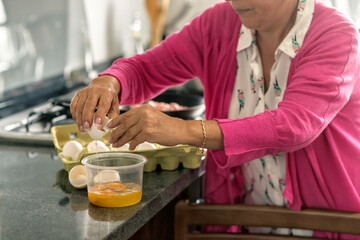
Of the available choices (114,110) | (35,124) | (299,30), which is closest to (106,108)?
(114,110)

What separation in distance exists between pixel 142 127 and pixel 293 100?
39 cm

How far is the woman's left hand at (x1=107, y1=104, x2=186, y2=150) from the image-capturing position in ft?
4.02

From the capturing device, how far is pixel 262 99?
5.20 ft

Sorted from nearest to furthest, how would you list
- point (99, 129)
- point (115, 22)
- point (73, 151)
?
point (99, 129) → point (73, 151) → point (115, 22)

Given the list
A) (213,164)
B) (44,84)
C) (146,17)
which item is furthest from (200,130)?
(146,17)

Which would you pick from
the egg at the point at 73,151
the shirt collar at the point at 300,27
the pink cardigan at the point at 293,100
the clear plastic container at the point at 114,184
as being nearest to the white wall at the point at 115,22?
the pink cardigan at the point at 293,100

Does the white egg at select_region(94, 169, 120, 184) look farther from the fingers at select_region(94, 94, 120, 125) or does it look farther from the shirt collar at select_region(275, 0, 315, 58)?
the shirt collar at select_region(275, 0, 315, 58)

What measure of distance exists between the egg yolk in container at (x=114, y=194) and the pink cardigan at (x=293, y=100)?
252 mm

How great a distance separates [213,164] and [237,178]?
11 cm

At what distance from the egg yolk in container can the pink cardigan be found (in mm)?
252

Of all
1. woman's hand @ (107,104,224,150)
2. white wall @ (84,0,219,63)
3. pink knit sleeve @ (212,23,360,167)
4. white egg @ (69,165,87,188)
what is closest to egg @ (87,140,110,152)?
white egg @ (69,165,87,188)

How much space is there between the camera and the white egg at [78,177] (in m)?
1.34

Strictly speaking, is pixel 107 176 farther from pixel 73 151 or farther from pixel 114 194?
pixel 73 151

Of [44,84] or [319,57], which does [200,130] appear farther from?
[44,84]
